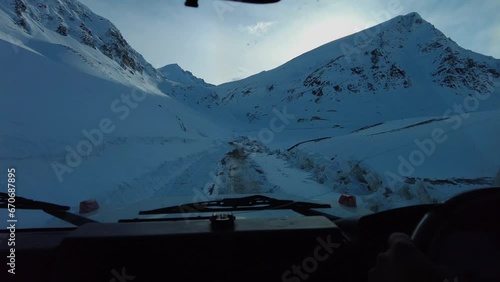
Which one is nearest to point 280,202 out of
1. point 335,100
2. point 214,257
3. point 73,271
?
point 214,257

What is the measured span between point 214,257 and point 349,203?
1.98 metres

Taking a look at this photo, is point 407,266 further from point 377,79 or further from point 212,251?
point 377,79

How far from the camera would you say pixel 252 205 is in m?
3.33

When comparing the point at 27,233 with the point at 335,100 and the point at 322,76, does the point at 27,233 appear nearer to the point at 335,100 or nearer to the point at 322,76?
the point at 335,100

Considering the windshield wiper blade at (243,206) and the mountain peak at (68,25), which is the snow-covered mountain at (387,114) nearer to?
the windshield wiper blade at (243,206)

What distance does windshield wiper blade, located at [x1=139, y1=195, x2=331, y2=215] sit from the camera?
3086 mm

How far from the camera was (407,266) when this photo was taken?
3.97 ft

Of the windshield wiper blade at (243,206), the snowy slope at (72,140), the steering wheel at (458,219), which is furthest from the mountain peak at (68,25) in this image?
the steering wheel at (458,219)

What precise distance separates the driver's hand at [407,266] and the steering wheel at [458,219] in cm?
22

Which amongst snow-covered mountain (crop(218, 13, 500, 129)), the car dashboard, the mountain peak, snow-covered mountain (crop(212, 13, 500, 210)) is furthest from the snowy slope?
snow-covered mountain (crop(218, 13, 500, 129))

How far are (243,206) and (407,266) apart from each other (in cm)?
220

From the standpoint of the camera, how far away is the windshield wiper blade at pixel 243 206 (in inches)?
121

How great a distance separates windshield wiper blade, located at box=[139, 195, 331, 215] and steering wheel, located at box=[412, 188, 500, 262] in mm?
1749

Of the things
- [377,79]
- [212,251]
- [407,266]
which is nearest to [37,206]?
[212,251]
